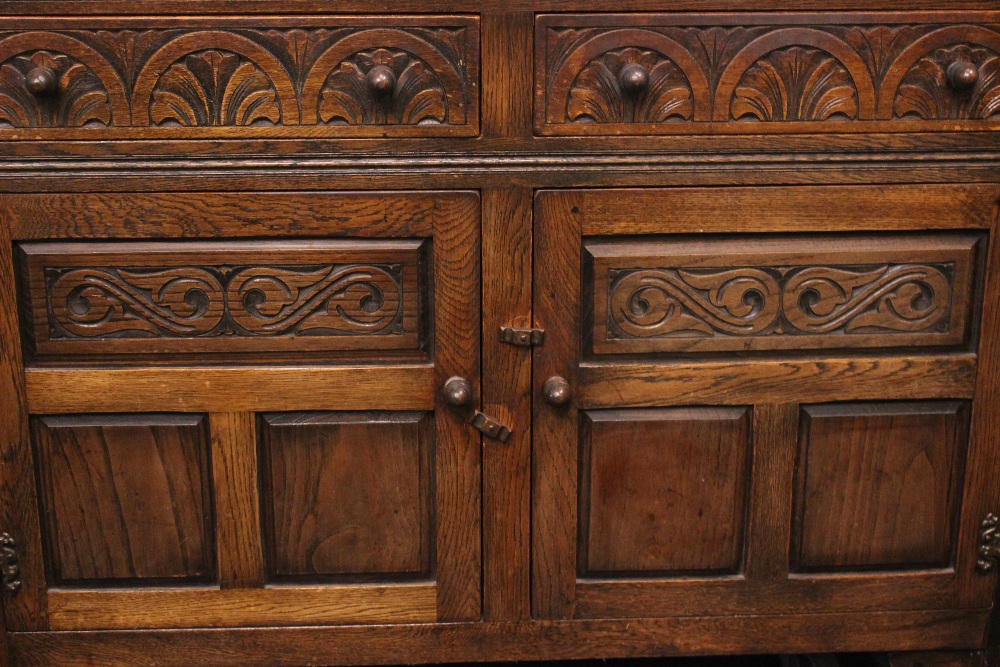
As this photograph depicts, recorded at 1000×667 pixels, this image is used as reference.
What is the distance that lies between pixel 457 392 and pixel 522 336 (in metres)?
0.09

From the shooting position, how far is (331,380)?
0.98m

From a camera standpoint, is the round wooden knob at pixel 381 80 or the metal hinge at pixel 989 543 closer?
the round wooden knob at pixel 381 80

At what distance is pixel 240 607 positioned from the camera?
1030mm

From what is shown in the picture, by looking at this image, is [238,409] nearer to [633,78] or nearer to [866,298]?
[633,78]

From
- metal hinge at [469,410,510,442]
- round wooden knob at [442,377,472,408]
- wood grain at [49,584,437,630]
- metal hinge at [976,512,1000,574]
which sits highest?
round wooden knob at [442,377,472,408]

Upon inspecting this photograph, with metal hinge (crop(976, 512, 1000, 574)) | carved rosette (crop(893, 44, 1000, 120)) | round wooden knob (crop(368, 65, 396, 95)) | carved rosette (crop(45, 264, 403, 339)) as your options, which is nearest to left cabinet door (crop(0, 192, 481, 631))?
carved rosette (crop(45, 264, 403, 339))

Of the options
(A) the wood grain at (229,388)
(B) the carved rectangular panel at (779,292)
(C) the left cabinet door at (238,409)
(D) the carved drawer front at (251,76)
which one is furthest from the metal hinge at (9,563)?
(B) the carved rectangular panel at (779,292)

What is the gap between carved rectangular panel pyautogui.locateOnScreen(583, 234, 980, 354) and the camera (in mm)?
975

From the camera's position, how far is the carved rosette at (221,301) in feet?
3.13

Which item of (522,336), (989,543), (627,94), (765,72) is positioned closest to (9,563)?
(522,336)

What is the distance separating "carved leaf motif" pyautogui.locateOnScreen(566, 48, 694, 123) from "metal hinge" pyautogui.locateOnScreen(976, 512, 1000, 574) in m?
0.59

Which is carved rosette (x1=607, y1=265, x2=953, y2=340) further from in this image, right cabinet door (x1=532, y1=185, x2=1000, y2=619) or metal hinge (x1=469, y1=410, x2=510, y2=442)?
metal hinge (x1=469, y1=410, x2=510, y2=442)

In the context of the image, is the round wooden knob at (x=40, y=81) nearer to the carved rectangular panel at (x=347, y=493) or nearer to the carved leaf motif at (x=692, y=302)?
the carved rectangular panel at (x=347, y=493)

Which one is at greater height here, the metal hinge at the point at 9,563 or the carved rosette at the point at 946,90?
the carved rosette at the point at 946,90
